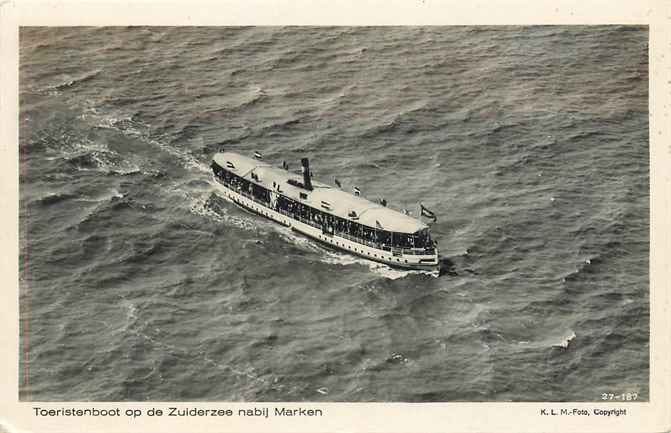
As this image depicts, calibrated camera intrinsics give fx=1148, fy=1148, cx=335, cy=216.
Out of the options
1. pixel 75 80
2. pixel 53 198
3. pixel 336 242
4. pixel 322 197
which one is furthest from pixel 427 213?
pixel 75 80

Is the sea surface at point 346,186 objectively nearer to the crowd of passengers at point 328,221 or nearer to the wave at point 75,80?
the wave at point 75,80

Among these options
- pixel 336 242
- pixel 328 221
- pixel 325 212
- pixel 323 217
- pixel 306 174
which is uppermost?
pixel 306 174

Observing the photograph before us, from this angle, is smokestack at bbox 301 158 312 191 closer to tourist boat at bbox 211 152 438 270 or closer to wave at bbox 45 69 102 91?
tourist boat at bbox 211 152 438 270

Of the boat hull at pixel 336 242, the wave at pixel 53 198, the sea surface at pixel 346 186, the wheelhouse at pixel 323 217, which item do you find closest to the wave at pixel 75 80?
the sea surface at pixel 346 186

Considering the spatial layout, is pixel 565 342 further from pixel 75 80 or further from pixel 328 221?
pixel 75 80

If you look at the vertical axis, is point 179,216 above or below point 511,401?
above
